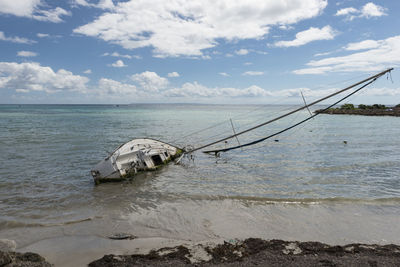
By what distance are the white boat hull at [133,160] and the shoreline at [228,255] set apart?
823 cm

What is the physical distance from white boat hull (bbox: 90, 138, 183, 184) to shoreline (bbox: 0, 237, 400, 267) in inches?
324

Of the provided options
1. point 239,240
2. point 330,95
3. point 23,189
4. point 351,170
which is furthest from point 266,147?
point 23,189

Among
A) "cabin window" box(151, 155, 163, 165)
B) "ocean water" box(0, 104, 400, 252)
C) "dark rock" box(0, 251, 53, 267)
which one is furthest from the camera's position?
"cabin window" box(151, 155, 163, 165)

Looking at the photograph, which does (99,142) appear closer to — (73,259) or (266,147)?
(266,147)

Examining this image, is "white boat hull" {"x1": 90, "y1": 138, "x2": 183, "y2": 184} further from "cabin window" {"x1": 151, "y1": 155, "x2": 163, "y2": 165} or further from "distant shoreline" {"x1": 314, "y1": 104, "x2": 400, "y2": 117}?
"distant shoreline" {"x1": 314, "y1": 104, "x2": 400, "y2": 117}

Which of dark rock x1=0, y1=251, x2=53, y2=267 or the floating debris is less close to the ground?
dark rock x1=0, y1=251, x2=53, y2=267

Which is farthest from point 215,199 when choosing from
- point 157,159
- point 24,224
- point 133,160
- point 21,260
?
point 157,159

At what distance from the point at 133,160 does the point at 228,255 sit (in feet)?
41.3

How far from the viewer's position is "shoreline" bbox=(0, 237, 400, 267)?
7.45 metres

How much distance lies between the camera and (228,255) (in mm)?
7914

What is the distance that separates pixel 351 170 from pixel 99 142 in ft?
89.8

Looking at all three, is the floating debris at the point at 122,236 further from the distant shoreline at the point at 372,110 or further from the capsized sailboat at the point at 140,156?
the distant shoreline at the point at 372,110

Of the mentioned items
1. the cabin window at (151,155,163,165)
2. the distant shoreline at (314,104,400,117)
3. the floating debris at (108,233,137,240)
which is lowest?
the floating debris at (108,233,137,240)

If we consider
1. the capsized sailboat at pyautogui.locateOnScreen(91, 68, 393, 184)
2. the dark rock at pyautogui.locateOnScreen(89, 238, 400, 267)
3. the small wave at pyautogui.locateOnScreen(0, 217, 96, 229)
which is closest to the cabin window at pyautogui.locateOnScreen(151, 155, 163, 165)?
the capsized sailboat at pyautogui.locateOnScreen(91, 68, 393, 184)
